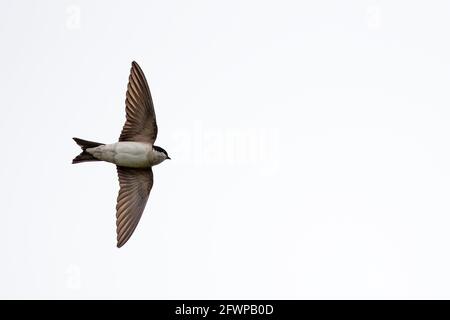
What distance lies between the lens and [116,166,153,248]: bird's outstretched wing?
836 cm

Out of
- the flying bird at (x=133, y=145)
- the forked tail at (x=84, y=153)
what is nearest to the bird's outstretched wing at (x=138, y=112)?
the flying bird at (x=133, y=145)

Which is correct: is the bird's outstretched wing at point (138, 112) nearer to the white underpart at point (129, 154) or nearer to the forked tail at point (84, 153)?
the white underpart at point (129, 154)

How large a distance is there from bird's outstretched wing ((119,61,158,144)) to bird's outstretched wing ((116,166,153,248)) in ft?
1.01

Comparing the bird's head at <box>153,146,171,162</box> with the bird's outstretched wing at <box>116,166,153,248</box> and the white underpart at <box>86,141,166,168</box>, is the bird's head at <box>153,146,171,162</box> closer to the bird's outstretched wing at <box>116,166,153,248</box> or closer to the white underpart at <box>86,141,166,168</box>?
the white underpart at <box>86,141,166,168</box>

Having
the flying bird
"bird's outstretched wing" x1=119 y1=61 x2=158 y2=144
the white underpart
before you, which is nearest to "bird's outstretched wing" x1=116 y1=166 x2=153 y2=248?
the flying bird

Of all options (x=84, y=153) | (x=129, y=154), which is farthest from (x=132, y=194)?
(x=84, y=153)

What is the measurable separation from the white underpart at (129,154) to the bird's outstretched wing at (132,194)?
15 cm

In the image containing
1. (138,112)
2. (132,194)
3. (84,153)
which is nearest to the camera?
(84,153)

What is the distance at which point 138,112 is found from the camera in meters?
8.20

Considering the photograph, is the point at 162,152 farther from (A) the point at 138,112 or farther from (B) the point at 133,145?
(A) the point at 138,112

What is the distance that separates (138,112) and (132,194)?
0.64m
